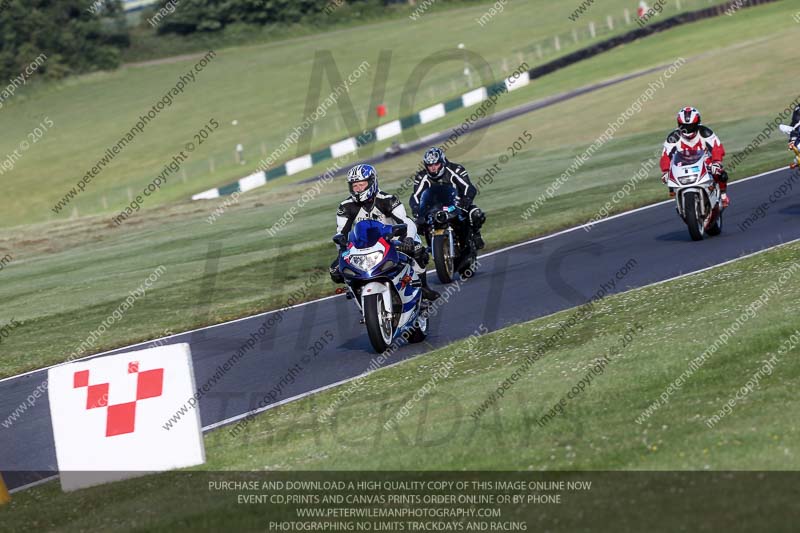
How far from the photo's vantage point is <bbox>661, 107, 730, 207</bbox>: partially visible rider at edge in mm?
18328

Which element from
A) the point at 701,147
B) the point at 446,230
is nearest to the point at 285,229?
the point at 446,230

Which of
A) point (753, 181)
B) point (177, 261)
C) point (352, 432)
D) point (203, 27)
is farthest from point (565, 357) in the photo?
point (203, 27)

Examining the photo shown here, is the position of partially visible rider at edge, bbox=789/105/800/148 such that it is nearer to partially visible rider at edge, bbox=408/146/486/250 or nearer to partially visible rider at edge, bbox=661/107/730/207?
partially visible rider at edge, bbox=661/107/730/207

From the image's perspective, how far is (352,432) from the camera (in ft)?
32.3

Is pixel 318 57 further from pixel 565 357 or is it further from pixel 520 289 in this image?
pixel 565 357

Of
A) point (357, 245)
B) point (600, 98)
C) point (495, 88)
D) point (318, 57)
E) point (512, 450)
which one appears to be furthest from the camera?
point (318, 57)

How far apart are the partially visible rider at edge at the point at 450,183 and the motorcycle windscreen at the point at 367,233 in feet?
15.8

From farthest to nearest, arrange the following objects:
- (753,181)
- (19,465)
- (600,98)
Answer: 1. (600,98)
2. (753,181)
3. (19,465)

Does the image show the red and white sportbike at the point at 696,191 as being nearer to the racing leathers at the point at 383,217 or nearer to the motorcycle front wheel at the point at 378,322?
the racing leathers at the point at 383,217

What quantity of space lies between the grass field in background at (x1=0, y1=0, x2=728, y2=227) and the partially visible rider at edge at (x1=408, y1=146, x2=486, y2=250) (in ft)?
105

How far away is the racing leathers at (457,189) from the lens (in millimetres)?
18438

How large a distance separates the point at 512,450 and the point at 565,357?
3264 mm

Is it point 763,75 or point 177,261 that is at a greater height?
point 177,261

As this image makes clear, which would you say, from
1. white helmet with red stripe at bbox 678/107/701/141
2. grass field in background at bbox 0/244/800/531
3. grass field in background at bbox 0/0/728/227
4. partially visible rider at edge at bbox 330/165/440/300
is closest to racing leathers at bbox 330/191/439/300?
partially visible rider at edge at bbox 330/165/440/300
